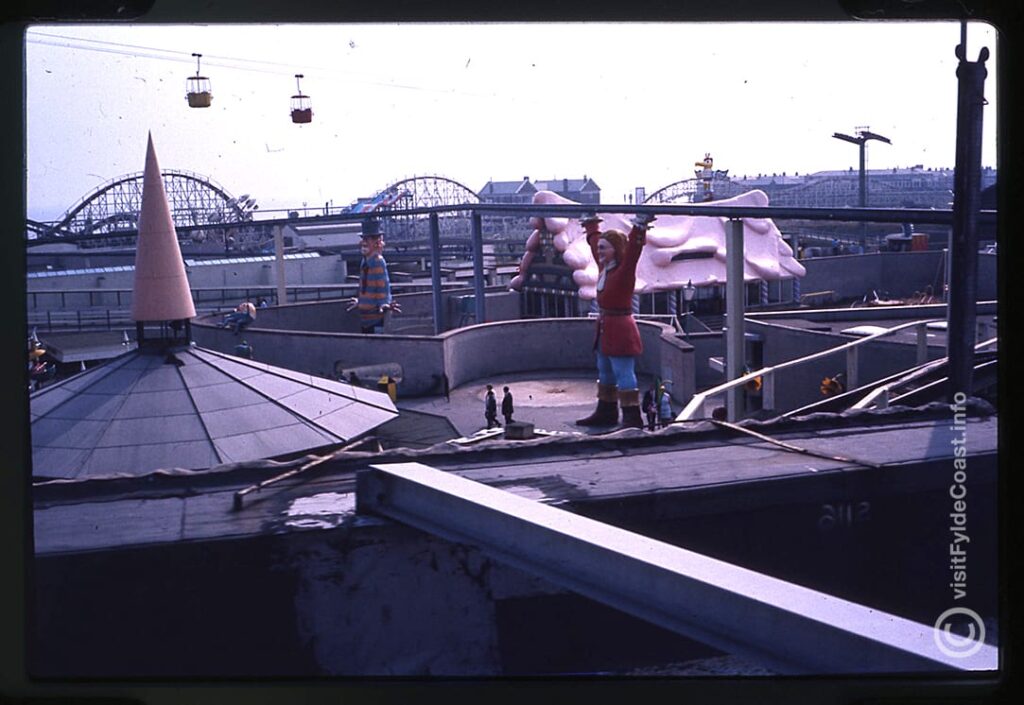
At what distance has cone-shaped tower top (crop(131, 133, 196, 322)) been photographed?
3816mm

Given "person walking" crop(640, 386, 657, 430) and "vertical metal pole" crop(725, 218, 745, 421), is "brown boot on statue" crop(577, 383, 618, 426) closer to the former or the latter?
"person walking" crop(640, 386, 657, 430)

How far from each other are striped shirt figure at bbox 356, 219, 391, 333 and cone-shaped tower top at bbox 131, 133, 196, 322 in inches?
290

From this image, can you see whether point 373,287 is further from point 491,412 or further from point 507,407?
point 507,407

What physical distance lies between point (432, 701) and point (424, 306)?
1273 cm

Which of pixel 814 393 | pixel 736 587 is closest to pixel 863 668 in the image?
pixel 736 587

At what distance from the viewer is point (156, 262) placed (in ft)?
12.9

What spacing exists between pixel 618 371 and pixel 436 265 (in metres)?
4.93

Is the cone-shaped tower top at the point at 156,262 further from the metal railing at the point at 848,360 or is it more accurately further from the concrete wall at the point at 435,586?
the metal railing at the point at 848,360

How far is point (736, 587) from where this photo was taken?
185 centimetres

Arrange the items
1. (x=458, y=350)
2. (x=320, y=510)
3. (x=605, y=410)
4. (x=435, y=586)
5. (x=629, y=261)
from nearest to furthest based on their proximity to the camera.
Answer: (x=435, y=586) → (x=320, y=510) → (x=605, y=410) → (x=629, y=261) → (x=458, y=350)

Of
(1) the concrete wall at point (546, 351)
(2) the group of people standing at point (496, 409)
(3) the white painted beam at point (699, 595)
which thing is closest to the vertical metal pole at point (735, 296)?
(2) the group of people standing at point (496, 409)

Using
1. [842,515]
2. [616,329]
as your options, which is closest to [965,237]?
[842,515]

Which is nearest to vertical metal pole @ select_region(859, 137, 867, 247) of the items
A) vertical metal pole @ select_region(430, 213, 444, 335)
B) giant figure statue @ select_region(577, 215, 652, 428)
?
giant figure statue @ select_region(577, 215, 652, 428)

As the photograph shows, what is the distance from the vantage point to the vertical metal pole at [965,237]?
2.52 meters
